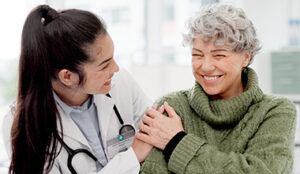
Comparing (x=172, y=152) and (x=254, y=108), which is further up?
(x=254, y=108)

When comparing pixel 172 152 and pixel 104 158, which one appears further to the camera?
pixel 104 158

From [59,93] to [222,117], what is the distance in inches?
26.2

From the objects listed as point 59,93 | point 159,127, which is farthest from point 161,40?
point 159,127

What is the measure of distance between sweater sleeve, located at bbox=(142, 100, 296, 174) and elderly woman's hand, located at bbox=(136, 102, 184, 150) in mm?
63

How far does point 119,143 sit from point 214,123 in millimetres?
439

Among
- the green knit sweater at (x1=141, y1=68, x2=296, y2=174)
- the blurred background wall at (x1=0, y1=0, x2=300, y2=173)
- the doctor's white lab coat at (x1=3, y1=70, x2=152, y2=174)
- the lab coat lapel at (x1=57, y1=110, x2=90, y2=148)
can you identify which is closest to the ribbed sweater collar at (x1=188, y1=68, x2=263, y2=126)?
the green knit sweater at (x1=141, y1=68, x2=296, y2=174)

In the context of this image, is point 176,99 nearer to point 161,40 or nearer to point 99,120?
point 99,120

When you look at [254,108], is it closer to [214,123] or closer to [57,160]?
[214,123]

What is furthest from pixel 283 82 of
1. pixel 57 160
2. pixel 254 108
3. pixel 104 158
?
pixel 57 160

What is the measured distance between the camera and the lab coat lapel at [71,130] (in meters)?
1.67

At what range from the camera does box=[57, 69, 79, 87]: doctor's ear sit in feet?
5.22

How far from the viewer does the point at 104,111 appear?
1.80m

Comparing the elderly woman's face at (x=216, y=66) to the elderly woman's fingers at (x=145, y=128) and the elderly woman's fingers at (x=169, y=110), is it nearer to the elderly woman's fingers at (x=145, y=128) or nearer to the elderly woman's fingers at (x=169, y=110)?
the elderly woman's fingers at (x=169, y=110)

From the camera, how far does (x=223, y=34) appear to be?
1.52 metres
